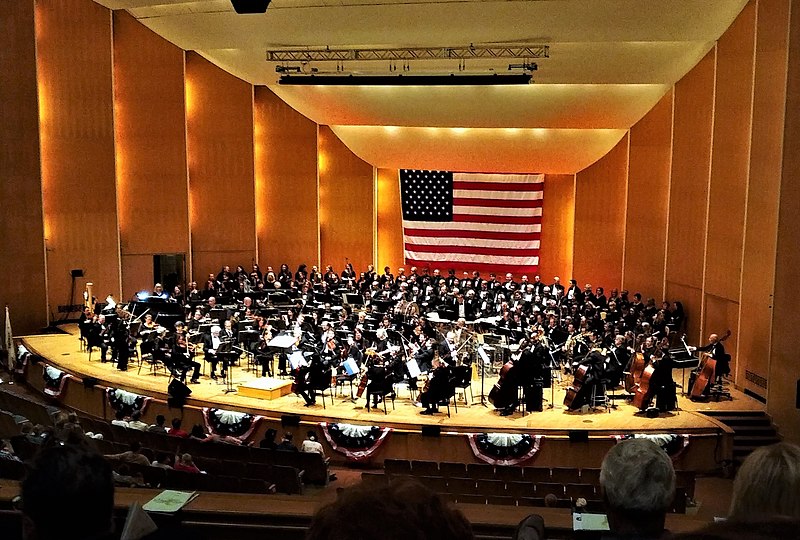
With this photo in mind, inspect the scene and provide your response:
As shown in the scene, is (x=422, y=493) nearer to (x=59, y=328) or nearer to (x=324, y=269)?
(x=59, y=328)

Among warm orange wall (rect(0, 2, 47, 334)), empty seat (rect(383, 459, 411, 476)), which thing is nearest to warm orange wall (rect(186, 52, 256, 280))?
warm orange wall (rect(0, 2, 47, 334))

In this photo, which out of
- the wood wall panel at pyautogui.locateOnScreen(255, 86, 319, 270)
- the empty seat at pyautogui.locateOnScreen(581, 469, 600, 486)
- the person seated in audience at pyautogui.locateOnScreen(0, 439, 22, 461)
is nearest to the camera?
the person seated in audience at pyautogui.locateOnScreen(0, 439, 22, 461)

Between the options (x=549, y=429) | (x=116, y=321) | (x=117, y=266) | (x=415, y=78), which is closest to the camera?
(x=549, y=429)

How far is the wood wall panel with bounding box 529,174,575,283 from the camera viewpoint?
23297 millimetres

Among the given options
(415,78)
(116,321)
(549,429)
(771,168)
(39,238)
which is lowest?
(549,429)

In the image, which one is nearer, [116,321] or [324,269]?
[116,321]

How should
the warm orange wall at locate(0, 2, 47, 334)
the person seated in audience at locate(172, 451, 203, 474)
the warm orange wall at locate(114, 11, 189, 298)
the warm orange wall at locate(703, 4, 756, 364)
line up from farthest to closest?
the warm orange wall at locate(114, 11, 189, 298)
the warm orange wall at locate(0, 2, 47, 334)
the warm orange wall at locate(703, 4, 756, 364)
the person seated in audience at locate(172, 451, 203, 474)

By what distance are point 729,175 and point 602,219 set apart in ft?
24.2

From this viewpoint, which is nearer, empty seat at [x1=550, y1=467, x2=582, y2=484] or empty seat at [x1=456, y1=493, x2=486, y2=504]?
empty seat at [x1=456, y1=493, x2=486, y2=504]

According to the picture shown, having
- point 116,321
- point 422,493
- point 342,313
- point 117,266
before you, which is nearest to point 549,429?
point 342,313

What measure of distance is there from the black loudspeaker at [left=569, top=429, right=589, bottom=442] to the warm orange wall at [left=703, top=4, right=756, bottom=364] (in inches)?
190

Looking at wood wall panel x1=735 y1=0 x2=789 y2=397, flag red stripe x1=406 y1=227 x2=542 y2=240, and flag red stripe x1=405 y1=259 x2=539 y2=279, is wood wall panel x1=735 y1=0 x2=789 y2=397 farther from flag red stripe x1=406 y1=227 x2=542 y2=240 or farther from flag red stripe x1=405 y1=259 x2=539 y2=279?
flag red stripe x1=405 y1=259 x2=539 y2=279

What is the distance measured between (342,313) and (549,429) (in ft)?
17.2

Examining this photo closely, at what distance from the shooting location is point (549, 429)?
36.9 ft
